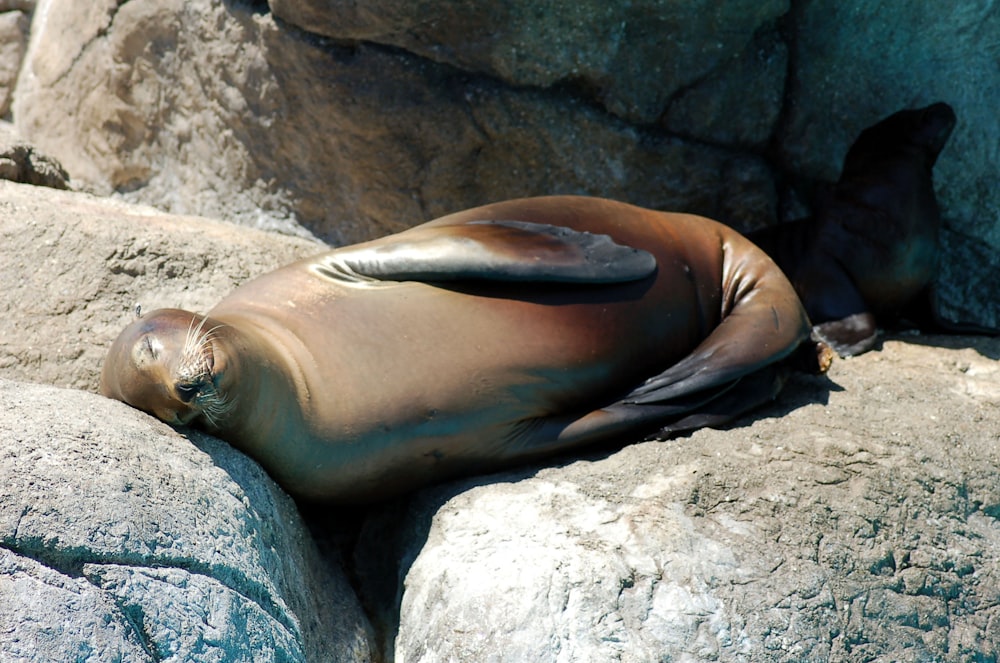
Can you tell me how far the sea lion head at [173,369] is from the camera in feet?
11.2

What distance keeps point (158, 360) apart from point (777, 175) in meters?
3.36

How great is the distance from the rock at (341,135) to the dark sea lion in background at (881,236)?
407 millimetres

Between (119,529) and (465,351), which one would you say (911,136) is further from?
(119,529)

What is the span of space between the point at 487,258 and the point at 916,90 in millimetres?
2599

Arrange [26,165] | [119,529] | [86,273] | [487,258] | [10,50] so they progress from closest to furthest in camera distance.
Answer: [119,529] → [487,258] → [86,273] → [26,165] → [10,50]

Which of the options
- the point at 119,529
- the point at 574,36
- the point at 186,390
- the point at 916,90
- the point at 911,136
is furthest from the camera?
the point at 916,90

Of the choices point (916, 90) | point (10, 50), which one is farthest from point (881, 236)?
point (10, 50)

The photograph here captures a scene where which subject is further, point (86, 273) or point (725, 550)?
point (86, 273)

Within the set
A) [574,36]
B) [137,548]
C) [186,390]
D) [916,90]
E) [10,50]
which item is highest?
[916,90]

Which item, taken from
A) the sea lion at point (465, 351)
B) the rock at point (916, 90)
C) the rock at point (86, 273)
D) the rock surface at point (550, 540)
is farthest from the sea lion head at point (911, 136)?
the rock at point (86, 273)

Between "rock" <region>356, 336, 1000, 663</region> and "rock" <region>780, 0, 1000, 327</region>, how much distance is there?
5.14 ft

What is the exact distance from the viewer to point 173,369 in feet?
11.2

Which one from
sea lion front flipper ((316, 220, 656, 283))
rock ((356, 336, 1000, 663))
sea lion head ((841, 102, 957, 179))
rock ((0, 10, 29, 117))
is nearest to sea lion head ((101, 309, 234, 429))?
sea lion front flipper ((316, 220, 656, 283))

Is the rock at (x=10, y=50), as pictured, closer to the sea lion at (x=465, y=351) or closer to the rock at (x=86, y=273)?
the rock at (x=86, y=273)
